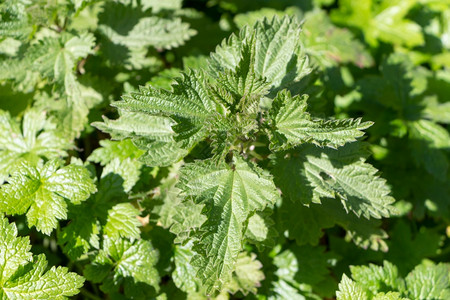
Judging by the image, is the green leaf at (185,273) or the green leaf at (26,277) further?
the green leaf at (185,273)

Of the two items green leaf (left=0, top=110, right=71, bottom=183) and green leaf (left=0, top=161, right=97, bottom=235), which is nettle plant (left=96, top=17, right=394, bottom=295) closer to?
green leaf (left=0, top=161, right=97, bottom=235)

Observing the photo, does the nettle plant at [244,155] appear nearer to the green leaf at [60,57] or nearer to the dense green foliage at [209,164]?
the dense green foliage at [209,164]

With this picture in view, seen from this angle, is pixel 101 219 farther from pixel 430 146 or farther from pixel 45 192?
pixel 430 146

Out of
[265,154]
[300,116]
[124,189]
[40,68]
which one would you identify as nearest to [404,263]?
[265,154]

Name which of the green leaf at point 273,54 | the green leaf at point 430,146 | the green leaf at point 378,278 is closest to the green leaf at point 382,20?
the green leaf at point 430,146

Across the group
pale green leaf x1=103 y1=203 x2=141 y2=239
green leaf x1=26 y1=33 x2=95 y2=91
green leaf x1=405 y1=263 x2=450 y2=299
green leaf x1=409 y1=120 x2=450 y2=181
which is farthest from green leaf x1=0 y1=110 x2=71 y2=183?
green leaf x1=409 y1=120 x2=450 y2=181

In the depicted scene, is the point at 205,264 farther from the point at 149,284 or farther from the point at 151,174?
the point at 151,174
